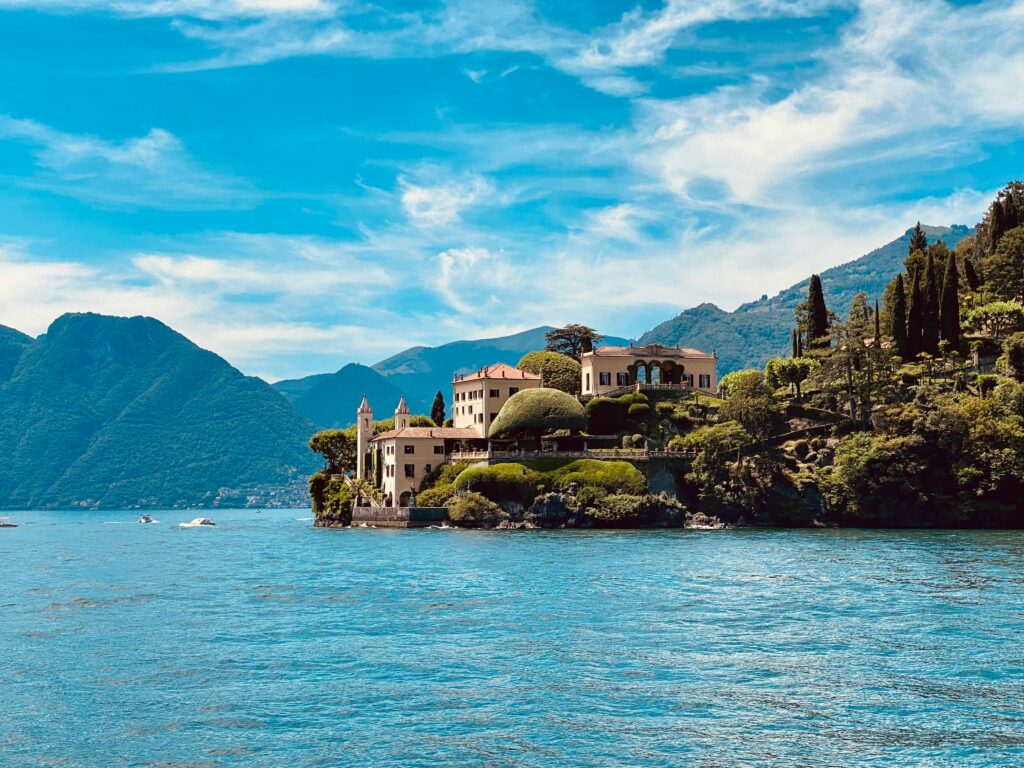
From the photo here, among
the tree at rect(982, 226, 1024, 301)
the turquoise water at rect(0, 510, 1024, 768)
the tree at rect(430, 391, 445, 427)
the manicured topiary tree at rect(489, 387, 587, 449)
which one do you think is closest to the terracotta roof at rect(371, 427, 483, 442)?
the manicured topiary tree at rect(489, 387, 587, 449)

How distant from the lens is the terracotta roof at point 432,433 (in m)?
114

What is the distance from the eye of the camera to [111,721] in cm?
2547

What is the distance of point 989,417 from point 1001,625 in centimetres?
6647

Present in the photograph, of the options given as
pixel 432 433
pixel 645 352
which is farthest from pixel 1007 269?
pixel 432 433

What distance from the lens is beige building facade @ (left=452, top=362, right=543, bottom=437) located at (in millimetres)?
120375

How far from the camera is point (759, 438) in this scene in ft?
346

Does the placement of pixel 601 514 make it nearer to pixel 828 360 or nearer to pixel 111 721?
pixel 828 360

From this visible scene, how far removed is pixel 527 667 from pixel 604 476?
231 feet

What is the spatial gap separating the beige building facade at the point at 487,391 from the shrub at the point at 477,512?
1746cm

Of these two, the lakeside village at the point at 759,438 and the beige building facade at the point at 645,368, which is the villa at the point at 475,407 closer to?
the beige building facade at the point at 645,368

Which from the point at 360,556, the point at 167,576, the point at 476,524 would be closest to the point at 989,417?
the point at 476,524

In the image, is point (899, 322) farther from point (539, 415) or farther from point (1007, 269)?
point (539, 415)

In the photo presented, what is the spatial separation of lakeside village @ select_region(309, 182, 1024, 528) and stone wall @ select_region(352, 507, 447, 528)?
8.1 inches

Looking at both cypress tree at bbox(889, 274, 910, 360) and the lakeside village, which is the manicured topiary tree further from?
cypress tree at bbox(889, 274, 910, 360)
